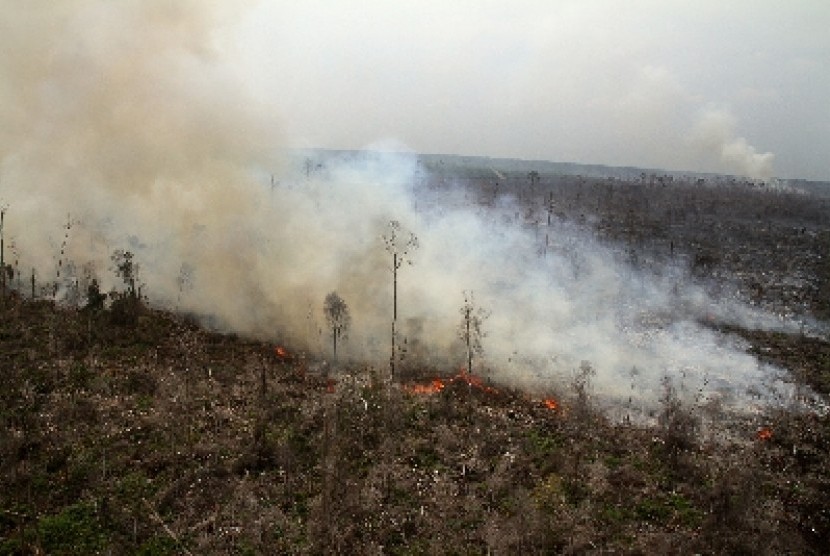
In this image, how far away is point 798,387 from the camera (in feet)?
119

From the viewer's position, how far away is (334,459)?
24.5m

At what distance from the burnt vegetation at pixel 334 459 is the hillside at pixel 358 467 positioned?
3.3 inches

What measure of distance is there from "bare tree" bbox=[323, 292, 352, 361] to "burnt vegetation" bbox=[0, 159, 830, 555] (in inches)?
8.2

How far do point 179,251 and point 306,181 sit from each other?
13.2 meters

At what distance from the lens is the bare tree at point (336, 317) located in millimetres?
36781

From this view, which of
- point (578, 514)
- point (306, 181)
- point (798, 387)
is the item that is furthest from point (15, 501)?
point (798, 387)

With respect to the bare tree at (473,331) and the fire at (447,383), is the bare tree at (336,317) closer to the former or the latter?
the fire at (447,383)

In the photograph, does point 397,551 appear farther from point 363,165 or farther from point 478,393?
point 363,165

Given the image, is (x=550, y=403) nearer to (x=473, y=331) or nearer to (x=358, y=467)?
(x=473, y=331)

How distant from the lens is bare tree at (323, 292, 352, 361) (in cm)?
3678

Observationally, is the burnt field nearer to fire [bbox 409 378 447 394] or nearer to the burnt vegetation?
the burnt vegetation

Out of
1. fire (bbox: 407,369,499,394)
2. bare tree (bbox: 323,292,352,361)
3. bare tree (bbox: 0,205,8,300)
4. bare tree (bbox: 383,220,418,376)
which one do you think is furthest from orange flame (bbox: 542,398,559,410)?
bare tree (bbox: 0,205,8,300)

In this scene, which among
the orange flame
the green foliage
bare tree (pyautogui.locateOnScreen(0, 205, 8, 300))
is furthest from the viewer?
bare tree (pyautogui.locateOnScreen(0, 205, 8, 300))

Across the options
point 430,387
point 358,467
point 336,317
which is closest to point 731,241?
point 430,387
